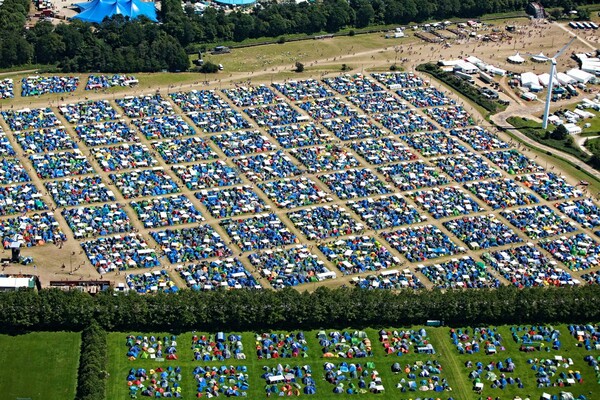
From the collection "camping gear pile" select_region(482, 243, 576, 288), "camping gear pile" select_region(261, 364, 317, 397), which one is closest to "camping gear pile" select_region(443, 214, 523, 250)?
"camping gear pile" select_region(482, 243, 576, 288)

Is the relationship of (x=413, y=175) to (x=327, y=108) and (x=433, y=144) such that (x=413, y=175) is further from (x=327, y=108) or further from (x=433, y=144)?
(x=327, y=108)

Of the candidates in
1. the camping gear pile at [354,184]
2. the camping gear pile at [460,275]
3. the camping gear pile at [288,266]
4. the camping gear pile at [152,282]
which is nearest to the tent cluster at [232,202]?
the camping gear pile at [288,266]

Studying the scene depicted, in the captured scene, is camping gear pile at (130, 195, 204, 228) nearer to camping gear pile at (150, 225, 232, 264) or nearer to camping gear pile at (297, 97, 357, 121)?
camping gear pile at (150, 225, 232, 264)

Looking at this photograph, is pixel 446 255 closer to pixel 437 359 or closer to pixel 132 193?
pixel 437 359

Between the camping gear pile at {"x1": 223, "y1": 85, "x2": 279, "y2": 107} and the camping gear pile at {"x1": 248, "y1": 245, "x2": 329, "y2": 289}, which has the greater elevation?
the camping gear pile at {"x1": 223, "y1": 85, "x2": 279, "y2": 107}

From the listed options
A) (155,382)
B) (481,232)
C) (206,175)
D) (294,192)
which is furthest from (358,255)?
(155,382)

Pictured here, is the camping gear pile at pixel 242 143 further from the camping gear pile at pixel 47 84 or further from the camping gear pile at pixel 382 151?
the camping gear pile at pixel 47 84
